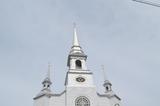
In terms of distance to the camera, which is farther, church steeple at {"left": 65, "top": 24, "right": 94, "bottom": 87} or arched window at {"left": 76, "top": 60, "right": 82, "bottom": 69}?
arched window at {"left": 76, "top": 60, "right": 82, "bottom": 69}

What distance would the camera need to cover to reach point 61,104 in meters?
40.7

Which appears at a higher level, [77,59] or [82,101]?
[77,59]

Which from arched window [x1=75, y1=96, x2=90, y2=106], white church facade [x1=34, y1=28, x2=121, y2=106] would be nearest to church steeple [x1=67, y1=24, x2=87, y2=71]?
white church facade [x1=34, y1=28, x2=121, y2=106]

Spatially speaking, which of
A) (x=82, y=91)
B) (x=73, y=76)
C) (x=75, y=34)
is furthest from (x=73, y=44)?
(x=82, y=91)

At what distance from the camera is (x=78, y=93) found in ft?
137

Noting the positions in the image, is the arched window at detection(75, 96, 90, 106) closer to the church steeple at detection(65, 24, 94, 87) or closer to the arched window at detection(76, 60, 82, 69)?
the church steeple at detection(65, 24, 94, 87)

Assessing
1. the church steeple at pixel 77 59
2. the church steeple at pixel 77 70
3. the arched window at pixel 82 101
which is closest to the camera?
the arched window at pixel 82 101

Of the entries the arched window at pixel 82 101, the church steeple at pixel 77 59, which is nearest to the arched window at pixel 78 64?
the church steeple at pixel 77 59

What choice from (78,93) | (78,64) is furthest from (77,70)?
(78,93)

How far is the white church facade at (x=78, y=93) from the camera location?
40656 mm

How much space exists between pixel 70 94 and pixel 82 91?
1928mm

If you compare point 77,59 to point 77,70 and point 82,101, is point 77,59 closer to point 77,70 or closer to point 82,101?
point 77,70

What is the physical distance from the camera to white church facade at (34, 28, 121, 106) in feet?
133

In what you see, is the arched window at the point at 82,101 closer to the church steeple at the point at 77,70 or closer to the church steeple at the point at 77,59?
the church steeple at the point at 77,70
